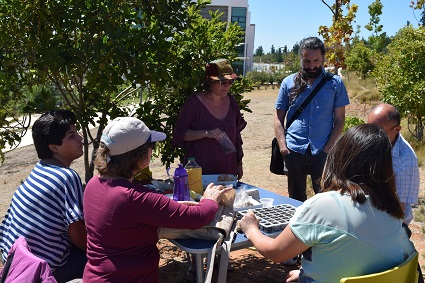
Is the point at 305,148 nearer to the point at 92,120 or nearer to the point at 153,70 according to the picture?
the point at 153,70

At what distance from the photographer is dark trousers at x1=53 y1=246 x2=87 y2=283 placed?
2.60 meters

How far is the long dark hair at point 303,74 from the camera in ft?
11.8

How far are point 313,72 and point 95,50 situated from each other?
5.65 ft

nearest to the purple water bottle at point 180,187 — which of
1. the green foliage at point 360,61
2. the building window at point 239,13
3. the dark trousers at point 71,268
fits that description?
the dark trousers at point 71,268

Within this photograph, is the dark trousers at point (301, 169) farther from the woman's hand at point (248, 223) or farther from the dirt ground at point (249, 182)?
the woman's hand at point (248, 223)

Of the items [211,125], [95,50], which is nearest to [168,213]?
[95,50]

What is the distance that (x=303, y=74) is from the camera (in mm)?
3777

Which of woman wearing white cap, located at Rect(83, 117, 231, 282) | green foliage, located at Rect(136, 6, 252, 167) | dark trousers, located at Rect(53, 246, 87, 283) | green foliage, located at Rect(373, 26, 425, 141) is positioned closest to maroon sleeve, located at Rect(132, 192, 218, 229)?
woman wearing white cap, located at Rect(83, 117, 231, 282)

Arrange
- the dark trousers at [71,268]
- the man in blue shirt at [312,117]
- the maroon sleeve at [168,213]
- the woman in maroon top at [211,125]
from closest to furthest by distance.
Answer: the maroon sleeve at [168,213], the dark trousers at [71,268], the woman in maroon top at [211,125], the man in blue shirt at [312,117]

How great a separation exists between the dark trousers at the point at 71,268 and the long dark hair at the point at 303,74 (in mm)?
2103

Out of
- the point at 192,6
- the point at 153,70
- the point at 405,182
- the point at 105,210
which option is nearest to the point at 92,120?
the point at 153,70

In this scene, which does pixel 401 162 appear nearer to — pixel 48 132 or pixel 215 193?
pixel 215 193

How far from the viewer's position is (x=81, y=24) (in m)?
3.12

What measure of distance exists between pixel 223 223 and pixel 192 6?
2.19m
